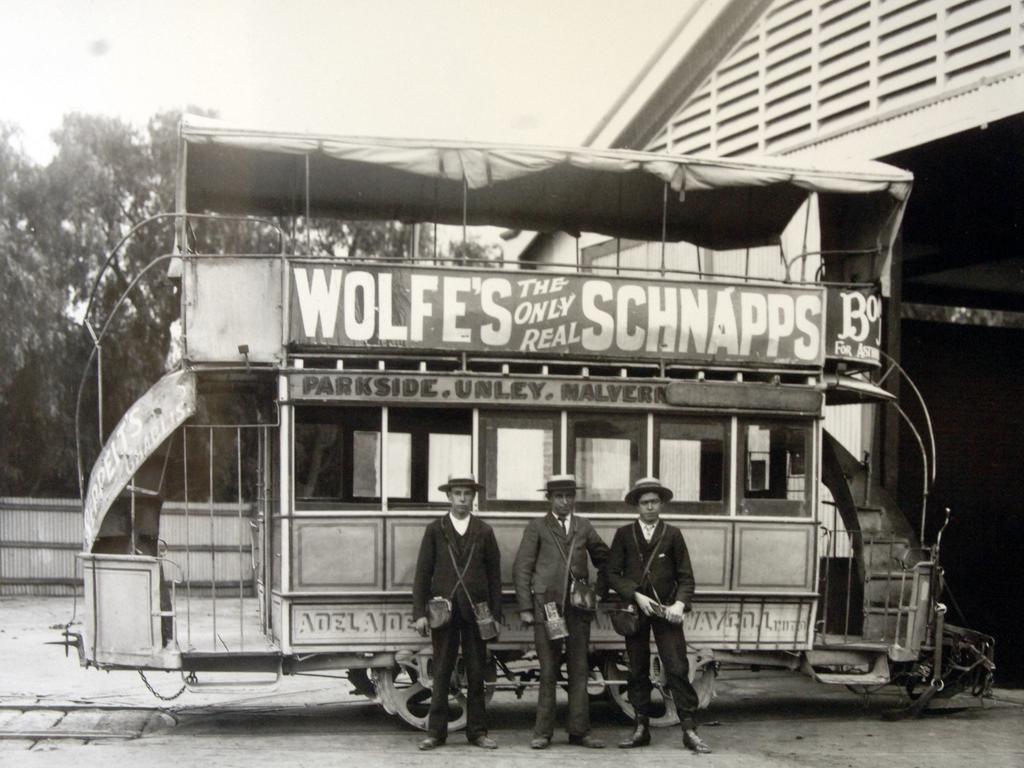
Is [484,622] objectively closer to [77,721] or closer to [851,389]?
[77,721]

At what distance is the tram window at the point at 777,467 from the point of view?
35.2 ft

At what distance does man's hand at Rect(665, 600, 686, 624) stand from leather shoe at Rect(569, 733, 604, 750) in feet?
3.46

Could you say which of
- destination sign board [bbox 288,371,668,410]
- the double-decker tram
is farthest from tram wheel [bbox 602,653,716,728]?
destination sign board [bbox 288,371,668,410]

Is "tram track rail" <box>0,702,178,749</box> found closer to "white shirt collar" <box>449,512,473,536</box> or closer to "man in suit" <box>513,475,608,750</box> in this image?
"white shirt collar" <box>449,512,473,536</box>

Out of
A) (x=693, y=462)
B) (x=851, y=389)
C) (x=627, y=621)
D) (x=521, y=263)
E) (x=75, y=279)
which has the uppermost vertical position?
(x=75, y=279)

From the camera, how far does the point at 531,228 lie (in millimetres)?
12578

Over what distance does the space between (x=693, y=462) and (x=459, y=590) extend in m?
2.50

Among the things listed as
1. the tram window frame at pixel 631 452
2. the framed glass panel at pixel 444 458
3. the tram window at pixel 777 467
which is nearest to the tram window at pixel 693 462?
the tram window frame at pixel 631 452

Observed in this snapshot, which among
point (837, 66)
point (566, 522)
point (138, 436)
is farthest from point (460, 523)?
point (837, 66)

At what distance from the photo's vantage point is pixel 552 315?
34.0ft

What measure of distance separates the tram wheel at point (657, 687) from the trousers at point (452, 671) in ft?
4.27

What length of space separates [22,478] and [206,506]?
18.4 feet

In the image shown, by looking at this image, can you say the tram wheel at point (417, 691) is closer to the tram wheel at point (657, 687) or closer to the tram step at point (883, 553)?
the tram wheel at point (657, 687)

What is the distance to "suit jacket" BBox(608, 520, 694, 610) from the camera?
934cm
